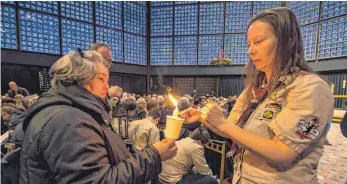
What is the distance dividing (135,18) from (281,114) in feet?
37.6

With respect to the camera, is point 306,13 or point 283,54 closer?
point 283,54

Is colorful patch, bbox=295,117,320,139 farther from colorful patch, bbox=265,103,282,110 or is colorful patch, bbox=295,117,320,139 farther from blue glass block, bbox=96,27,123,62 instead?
blue glass block, bbox=96,27,123,62

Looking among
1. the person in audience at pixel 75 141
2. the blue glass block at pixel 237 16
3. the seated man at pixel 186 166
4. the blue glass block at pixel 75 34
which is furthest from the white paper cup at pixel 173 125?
the blue glass block at pixel 237 16

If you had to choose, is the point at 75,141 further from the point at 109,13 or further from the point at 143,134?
the point at 109,13

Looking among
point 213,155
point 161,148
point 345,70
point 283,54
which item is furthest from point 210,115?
point 345,70

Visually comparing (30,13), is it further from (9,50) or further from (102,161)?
(102,161)

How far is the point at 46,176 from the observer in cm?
76

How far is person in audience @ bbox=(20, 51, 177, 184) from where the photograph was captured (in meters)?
0.69

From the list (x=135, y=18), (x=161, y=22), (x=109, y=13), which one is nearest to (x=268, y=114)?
(x=109, y=13)

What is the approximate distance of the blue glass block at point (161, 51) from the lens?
11727 millimetres

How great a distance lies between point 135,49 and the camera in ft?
37.0

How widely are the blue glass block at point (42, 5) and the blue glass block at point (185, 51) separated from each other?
20.5ft

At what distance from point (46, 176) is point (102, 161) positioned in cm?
23

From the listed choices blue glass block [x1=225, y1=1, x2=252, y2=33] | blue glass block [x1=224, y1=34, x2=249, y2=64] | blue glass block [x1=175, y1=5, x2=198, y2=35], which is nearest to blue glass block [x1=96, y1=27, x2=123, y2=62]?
blue glass block [x1=175, y1=5, x2=198, y2=35]
